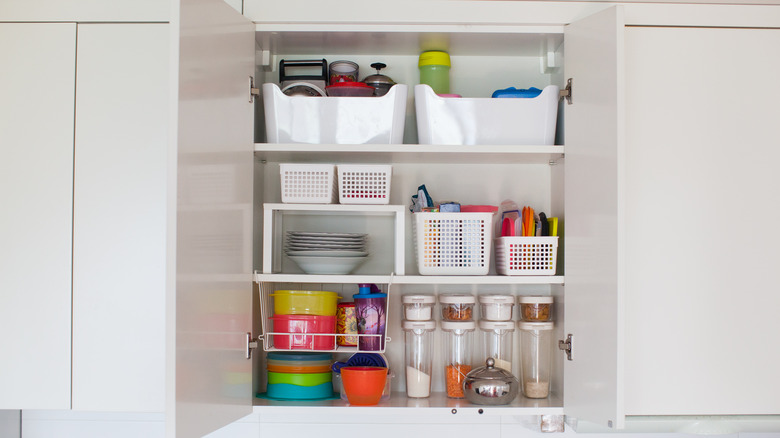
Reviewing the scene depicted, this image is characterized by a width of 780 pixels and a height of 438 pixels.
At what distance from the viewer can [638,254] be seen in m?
1.60

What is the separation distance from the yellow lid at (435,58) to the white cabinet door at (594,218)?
31 cm

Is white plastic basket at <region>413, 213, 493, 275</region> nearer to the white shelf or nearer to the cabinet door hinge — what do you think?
the white shelf

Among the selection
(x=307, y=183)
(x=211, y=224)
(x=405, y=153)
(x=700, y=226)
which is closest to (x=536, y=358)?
Result: (x=700, y=226)

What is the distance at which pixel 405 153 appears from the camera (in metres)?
1.77

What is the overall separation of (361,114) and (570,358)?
2.49 feet

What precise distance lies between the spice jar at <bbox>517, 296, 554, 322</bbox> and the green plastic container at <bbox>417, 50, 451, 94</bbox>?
0.57 meters

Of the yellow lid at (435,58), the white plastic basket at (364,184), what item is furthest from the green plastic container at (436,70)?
the white plastic basket at (364,184)

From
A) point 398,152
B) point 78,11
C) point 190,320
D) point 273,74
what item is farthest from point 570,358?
point 78,11

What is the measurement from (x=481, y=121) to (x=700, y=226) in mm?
553

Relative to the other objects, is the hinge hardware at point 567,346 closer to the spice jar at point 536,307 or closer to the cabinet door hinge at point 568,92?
the spice jar at point 536,307

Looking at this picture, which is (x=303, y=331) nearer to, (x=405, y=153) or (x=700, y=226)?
(x=405, y=153)

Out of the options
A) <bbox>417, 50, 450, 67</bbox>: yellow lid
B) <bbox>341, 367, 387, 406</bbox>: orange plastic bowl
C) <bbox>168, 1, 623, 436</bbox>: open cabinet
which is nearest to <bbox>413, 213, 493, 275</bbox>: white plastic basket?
<bbox>168, 1, 623, 436</bbox>: open cabinet

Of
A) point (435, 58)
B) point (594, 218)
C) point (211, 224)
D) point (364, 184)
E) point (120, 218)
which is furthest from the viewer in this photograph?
point (435, 58)

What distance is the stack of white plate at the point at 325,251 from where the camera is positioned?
1.74 meters
